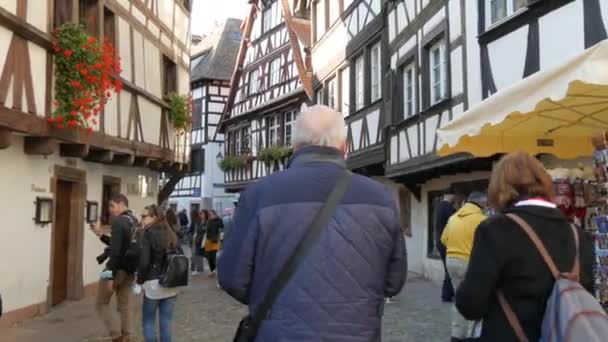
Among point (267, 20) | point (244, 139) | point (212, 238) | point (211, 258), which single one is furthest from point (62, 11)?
point (244, 139)

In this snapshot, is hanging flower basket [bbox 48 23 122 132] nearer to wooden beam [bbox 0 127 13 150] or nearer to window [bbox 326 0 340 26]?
wooden beam [bbox 0 127 13 150]

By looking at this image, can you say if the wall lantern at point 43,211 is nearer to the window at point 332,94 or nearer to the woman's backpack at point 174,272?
the woman's backpack at point 174,272

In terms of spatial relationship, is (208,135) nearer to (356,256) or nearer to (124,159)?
(124,159)

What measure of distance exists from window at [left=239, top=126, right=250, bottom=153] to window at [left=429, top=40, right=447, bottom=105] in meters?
19.4

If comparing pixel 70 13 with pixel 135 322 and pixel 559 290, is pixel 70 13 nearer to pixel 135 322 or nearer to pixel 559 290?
pixel 135 322

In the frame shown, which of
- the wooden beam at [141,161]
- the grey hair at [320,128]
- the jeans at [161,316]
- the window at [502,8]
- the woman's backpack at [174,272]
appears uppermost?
the window at [502,8]

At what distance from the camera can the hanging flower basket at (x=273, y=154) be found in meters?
26.4

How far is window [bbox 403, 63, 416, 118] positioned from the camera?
44.4ft

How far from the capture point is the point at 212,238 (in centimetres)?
1568

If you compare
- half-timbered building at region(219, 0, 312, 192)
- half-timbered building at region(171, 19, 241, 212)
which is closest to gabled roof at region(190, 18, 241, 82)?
half-timbered building at region(171, 19, 241, 212)

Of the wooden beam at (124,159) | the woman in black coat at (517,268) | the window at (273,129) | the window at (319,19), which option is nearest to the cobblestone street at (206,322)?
the wooden beam at (124,159)

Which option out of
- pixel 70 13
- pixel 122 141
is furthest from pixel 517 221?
pixel 122 141

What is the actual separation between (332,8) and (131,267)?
49.7 ft

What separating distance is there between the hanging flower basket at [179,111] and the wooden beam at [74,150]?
4.89 m
